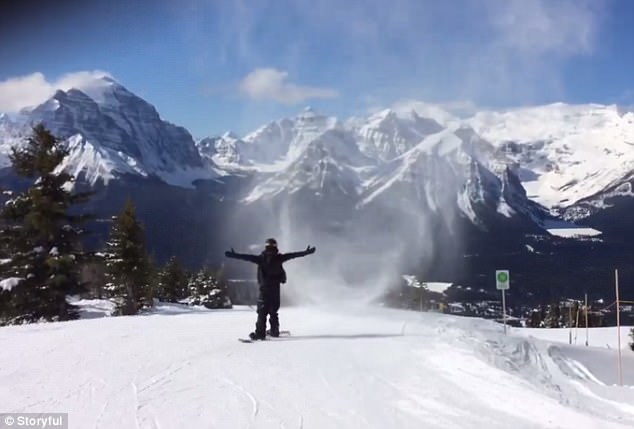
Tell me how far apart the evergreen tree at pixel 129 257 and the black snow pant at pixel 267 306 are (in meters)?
31.1

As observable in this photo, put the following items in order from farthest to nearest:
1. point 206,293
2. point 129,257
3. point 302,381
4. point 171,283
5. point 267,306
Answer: point 206,293, point 171,283, point 129,257, point 267,306, point 302,381

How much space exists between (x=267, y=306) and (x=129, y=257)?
32.9 meters

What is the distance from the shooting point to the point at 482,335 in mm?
14984

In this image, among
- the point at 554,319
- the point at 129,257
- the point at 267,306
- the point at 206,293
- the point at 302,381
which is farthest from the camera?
the point at 554,319

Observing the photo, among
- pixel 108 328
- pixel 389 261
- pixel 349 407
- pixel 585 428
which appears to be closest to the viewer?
pixel 585 428

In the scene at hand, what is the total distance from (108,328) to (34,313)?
16571 mm

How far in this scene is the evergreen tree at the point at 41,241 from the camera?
30.9m

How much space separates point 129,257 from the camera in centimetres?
4525

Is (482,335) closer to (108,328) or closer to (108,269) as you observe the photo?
(108,328)

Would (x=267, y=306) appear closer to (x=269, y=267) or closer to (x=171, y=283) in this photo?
(x=269, y=267)

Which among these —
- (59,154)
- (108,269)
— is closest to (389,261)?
(108,269)

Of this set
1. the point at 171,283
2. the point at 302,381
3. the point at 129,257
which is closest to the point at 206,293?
the point at 171,283

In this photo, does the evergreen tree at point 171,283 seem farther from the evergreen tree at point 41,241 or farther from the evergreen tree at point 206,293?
the evergreen tree at point 41,241

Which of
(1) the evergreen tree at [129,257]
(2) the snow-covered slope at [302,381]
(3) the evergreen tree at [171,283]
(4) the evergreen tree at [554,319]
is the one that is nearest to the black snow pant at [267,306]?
(2) the snow-covered slope at [302,381]
